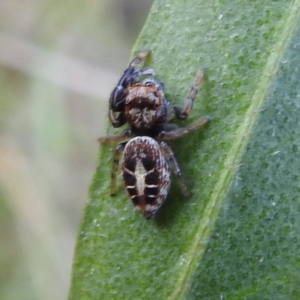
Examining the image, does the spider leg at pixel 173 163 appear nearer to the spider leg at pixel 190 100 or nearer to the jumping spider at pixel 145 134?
the jumping spider at pixel 145 134

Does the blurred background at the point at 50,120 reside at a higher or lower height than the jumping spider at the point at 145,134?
lower

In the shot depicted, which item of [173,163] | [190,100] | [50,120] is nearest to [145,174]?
[173,163]

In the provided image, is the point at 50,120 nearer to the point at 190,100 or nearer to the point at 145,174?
the point at 145,174

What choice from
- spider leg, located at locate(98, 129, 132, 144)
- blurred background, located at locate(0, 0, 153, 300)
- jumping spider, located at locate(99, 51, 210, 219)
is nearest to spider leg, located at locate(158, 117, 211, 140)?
jumping spider, located at locate(99, 51, 210, 219)

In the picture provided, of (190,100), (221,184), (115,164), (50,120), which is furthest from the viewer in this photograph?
(50,120)

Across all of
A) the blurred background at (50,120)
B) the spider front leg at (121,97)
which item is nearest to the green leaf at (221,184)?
the spider front leg at (121,97)

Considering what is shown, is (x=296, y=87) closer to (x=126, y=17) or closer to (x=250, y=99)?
(x=250, y=99)
